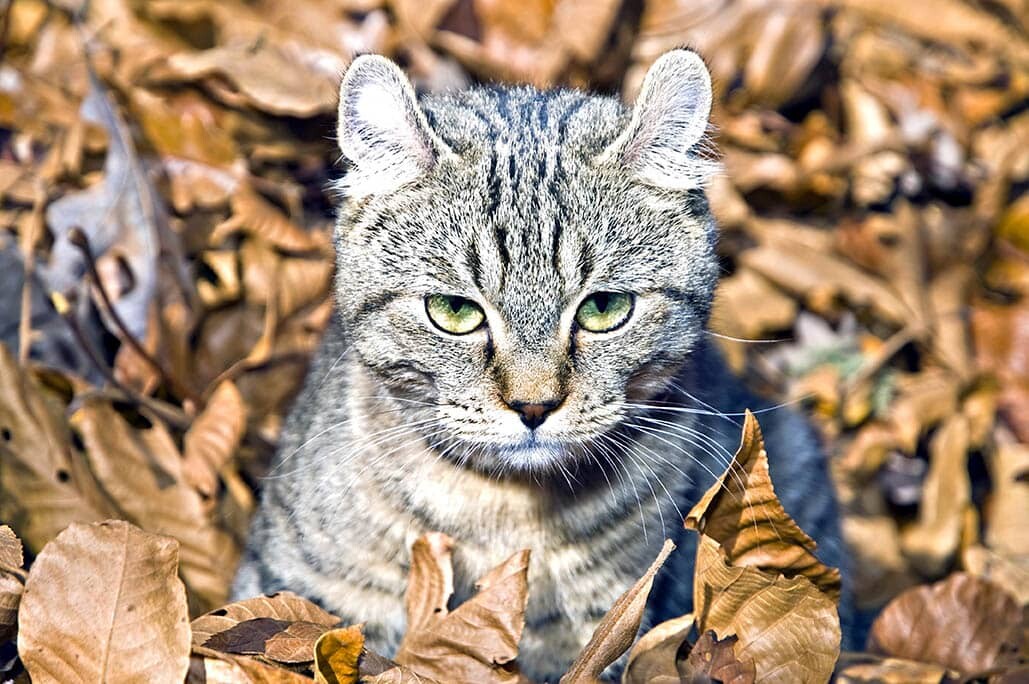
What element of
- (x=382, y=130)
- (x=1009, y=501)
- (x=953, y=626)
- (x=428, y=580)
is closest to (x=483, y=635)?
(x=428, y=580)

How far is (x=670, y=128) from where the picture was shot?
97.6 inches

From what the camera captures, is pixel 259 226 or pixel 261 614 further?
pixel 259 226

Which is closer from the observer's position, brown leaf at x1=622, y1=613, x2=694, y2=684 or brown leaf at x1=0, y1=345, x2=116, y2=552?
brown leaf at x1=622, y1=613, x2=694, y2=684

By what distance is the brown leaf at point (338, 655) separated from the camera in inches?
85.9

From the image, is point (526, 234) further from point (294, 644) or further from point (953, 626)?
point (953, 626)

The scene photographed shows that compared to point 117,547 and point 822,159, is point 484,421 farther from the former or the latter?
point 822,159

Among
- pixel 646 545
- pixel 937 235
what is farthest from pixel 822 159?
pixel 646 545

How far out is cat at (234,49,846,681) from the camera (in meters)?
2.37

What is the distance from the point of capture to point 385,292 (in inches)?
96.7

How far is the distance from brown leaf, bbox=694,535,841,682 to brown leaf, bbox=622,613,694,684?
2.5 inches

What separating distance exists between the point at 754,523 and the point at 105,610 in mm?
1339

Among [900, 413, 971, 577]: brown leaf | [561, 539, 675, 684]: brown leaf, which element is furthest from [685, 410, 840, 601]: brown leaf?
[900, 413, 971, 577]: brown leaf

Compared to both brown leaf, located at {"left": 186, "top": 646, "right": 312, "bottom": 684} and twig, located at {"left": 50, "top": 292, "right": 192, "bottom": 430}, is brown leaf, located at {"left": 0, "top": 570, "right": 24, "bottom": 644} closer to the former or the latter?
brown leaf, located at {"left": 186, "top": 646, "right": 312, "bottom": 684}

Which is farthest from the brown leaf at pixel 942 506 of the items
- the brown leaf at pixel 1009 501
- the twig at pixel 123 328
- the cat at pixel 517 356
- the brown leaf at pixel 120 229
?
the brown leaf at pixel 120 229
